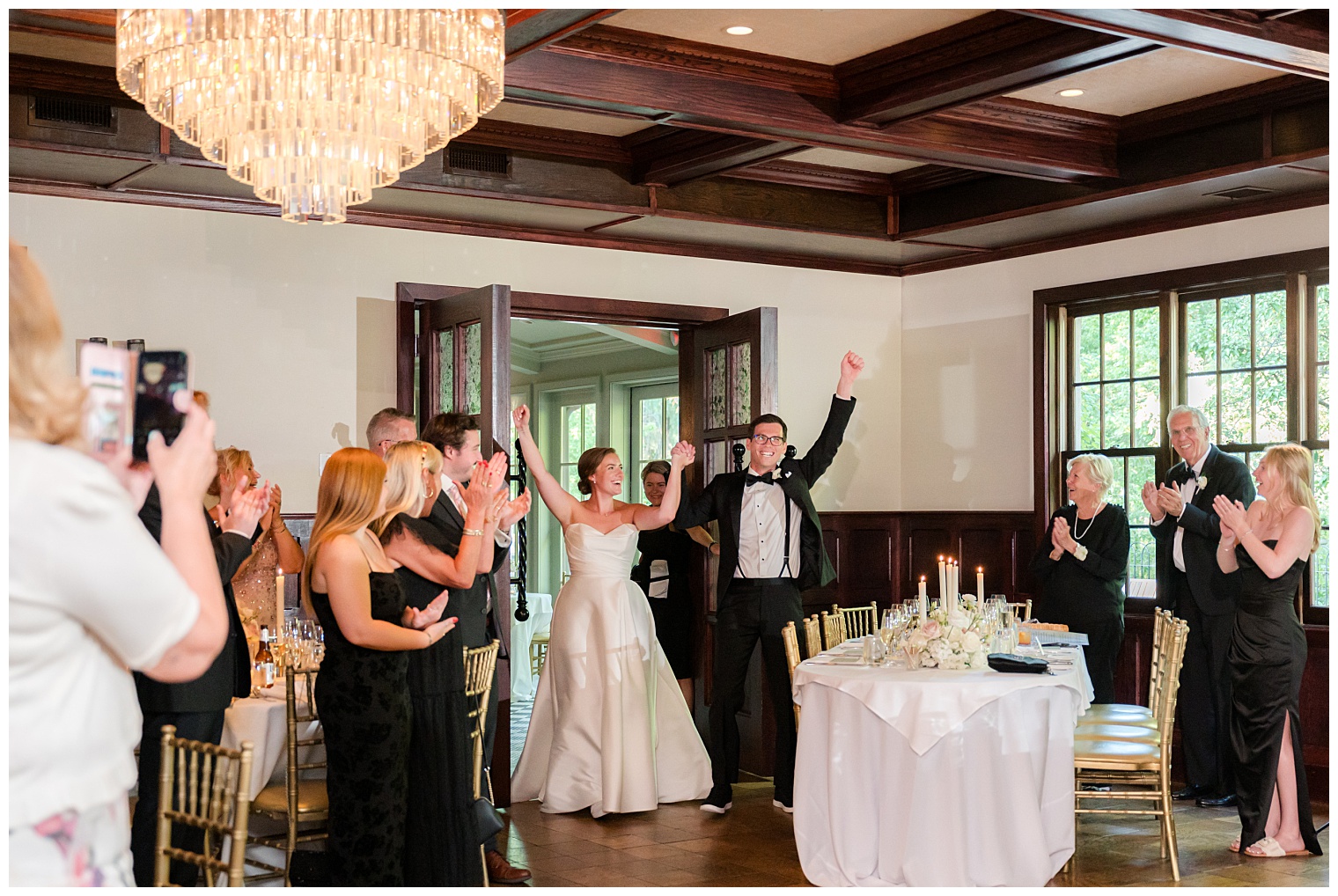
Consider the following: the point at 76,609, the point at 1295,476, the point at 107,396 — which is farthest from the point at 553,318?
the point at 76,609

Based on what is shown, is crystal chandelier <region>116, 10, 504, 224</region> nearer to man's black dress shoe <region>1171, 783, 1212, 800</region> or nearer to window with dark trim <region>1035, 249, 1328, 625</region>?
window with dark trim <region>1035, 249, 1328, 625</region>

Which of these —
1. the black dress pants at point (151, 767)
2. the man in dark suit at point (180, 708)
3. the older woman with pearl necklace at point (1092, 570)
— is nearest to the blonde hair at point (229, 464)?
the man in dark suit at point (180, 708)

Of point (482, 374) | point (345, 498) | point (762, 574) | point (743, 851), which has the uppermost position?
point (482, 374)

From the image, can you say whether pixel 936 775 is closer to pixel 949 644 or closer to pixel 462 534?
pixel 949 644

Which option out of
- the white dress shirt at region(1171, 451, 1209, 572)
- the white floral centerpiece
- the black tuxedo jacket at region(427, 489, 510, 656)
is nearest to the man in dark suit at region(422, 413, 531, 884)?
the black tuxedo jacket at region(427, 489, 510, 656)

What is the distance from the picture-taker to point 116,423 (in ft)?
5.66

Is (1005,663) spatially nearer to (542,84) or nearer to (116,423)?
(542,84)

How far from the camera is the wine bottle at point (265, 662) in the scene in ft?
15.9

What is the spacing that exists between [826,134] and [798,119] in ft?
0.64

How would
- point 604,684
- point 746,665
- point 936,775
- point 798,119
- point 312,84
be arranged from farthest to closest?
point 746,665
point 604,684
point 798,119
point 936,775
point 312,84

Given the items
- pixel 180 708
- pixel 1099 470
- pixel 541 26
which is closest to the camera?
pixel 180 708

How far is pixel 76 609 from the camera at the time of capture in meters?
1.62

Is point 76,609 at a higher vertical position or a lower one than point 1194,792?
higher

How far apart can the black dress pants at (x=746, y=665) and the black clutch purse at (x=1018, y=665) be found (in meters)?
1.54
